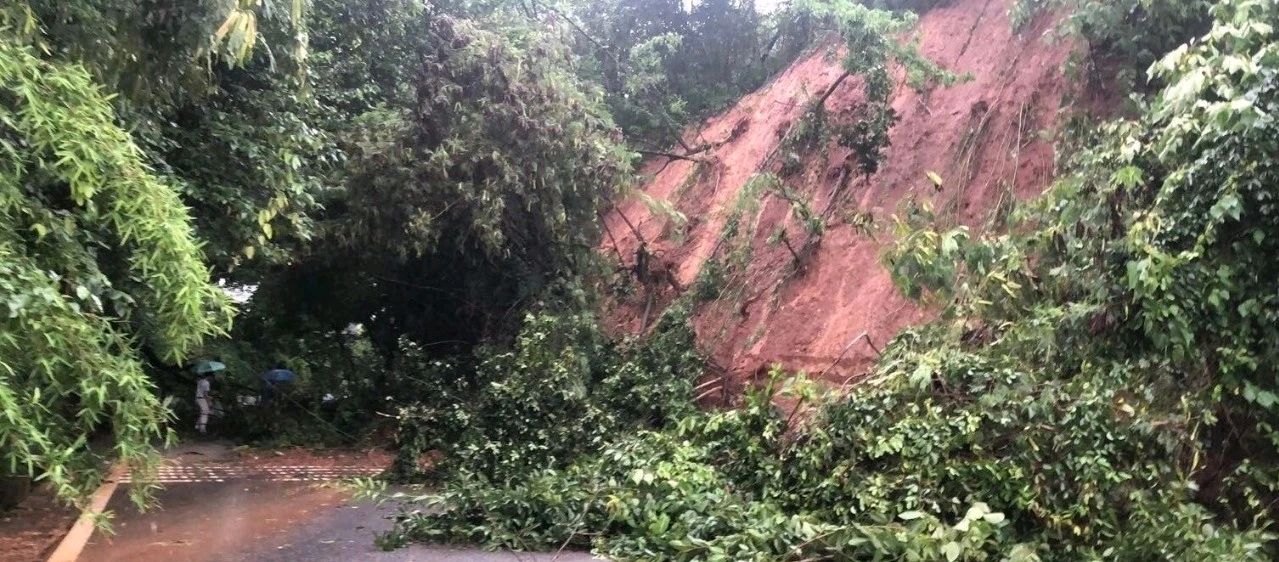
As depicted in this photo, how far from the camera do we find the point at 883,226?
11016mm

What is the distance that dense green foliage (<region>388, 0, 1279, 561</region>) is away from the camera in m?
5.99

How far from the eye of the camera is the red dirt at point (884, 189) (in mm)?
10359

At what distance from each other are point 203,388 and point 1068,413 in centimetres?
1334

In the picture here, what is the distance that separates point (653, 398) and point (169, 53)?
6655 mm

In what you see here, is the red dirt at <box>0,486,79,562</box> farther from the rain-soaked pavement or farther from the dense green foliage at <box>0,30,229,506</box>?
the dense green foliage at <box>0,30,229,506</box>

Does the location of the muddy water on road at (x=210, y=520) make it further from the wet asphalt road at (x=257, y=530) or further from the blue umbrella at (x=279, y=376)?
the blue umbrella at (x=279, y=376)

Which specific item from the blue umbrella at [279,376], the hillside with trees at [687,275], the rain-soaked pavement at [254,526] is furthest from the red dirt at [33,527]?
the blue umbrella at [279,376]

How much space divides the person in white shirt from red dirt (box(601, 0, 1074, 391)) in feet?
22.9

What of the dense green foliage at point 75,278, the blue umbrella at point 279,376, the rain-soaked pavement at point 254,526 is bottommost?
the rain-soaked pavement at point 254,526

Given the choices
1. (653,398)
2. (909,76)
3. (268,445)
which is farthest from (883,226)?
(268,445)

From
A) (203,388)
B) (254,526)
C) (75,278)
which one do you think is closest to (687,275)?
(254,526)

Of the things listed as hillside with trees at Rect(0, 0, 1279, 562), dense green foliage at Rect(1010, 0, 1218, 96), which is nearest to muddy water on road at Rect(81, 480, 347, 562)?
hillside with trees at Rect(0, 0, 1279, 562)

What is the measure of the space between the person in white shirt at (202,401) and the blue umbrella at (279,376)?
3.14 feet

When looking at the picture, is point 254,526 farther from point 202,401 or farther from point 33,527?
point 202,401
